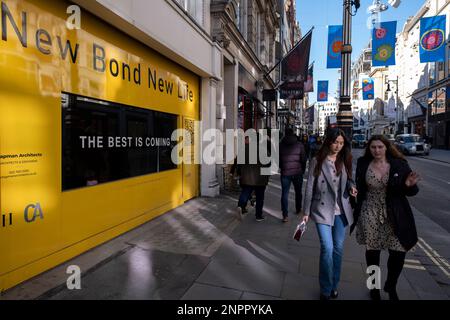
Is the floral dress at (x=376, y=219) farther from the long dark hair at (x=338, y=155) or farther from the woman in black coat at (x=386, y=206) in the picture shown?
the long dark hair at (x=338, y=155)

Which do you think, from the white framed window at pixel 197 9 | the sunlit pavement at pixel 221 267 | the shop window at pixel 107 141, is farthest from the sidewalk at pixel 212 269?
the white framed window at pixel 197 9

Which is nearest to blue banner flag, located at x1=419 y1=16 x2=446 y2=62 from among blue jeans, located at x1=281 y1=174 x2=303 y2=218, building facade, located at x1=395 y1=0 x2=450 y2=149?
building facade, located at x1=395 y1=0 x2=450 y2=149

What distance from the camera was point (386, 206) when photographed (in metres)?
3.27

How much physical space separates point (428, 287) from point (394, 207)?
4.32 ft

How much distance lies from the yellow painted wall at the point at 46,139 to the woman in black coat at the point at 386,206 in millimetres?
3474

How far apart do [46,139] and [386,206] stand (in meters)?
3.81

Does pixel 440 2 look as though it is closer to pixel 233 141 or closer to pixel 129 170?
pixel 233 141

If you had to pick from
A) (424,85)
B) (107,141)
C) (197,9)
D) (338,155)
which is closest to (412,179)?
(338,155)

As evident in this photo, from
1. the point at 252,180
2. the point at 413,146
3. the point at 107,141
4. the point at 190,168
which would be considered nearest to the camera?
the point at 107,141

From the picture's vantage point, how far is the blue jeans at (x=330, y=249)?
3.27 m

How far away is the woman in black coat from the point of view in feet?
10.4

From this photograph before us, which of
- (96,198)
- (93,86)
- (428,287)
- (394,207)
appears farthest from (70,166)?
(428,287)

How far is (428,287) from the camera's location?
147 inches

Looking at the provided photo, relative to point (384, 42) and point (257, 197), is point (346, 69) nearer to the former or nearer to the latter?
point (257, 197)
